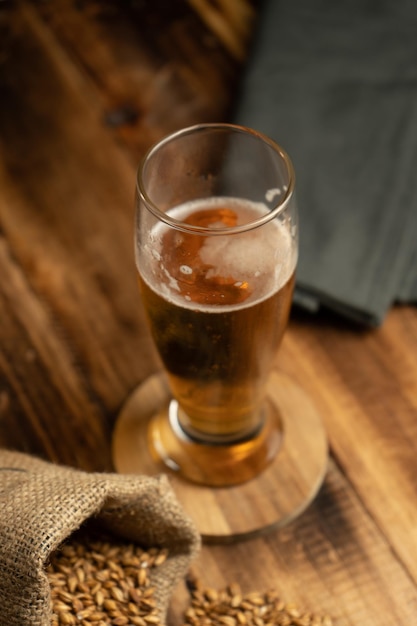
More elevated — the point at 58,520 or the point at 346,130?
the point at 346,130

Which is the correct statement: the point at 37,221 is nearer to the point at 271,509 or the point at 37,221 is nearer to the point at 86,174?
the point at 86,174

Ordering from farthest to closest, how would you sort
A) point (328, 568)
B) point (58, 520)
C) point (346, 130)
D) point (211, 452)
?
point (346, 130), point (211, 452), point (328, 568), point (58, 520)

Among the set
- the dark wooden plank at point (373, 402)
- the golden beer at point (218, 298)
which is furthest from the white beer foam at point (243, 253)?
the dark wooden plank at point (373, 402)

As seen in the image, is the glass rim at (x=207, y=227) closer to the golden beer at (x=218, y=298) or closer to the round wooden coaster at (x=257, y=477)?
the golden beer at (x=218, y=298)

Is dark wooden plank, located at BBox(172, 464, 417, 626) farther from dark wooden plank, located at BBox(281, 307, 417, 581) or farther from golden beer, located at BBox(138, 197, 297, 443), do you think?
golden beer, located at BBox(138, 197, 297, 443)

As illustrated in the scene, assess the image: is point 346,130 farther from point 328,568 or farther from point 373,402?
point 328,568

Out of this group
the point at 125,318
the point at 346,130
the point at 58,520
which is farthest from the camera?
the point at 346,130

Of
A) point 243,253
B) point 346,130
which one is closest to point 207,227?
point 243,253
